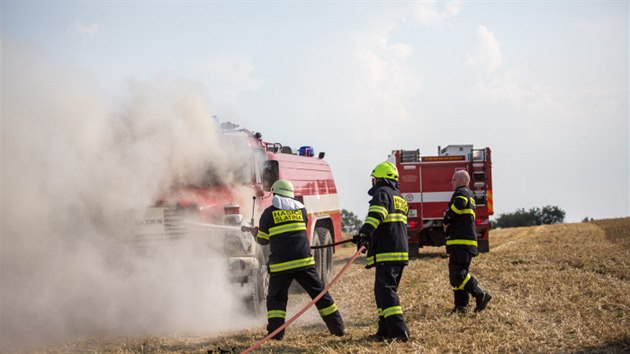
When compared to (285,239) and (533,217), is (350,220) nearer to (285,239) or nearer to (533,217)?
(533,217)

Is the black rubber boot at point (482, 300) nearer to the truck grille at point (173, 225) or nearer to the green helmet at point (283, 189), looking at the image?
the green helmet at point (283, 189)

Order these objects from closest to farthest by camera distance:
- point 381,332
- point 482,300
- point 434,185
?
point 381,332 → point 482,300 → point 434,185

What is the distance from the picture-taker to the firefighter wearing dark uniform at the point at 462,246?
26.6 ft

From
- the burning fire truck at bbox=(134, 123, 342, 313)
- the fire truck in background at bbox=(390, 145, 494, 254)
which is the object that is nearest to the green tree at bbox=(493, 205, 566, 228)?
the fire truck in background at bbox=(390, 145, 494, 254)

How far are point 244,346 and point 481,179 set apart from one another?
1105 cm

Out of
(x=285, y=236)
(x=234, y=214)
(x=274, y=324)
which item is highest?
(x=234, y=214)

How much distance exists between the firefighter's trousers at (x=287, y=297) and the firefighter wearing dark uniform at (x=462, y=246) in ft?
5.99

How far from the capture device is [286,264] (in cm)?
711

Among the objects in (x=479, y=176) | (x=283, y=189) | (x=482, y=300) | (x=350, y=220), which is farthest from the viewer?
(x=350, y=220)

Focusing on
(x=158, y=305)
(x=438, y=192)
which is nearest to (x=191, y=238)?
(x=158, y=305)

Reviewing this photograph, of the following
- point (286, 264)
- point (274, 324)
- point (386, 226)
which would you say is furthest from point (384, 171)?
point (274, 324)

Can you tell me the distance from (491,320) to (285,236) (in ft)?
8.53

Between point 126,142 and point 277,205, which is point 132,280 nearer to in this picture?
point 126,142

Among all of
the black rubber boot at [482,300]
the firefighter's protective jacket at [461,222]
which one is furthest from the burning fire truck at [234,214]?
the black rubber boot at [482,300]
